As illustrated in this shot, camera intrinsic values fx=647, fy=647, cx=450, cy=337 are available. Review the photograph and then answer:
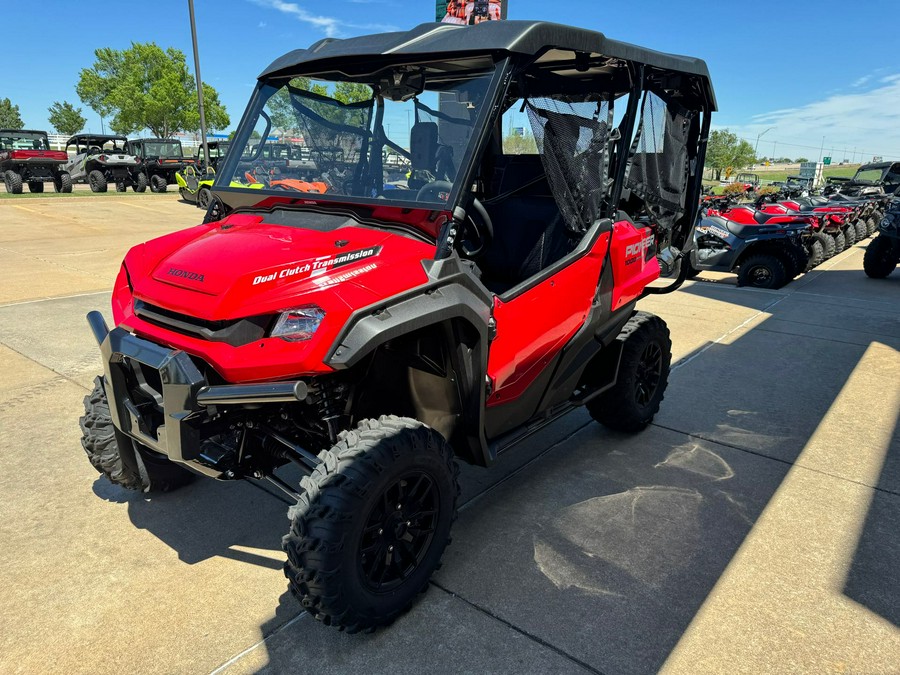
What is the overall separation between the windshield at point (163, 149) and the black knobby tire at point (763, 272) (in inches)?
835

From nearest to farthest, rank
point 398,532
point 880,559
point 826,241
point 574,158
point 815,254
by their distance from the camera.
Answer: point 398,532, point 880,559, point 574,158, point 815,254, point 826,241

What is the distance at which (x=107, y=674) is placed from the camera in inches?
86.2

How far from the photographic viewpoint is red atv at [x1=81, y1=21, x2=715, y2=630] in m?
2.21

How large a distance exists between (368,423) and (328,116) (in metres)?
1.61

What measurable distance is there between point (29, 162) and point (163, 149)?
4.57 m

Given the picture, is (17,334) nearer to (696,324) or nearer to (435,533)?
(435,533)

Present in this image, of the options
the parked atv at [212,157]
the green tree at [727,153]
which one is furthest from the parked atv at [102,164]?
the green tree at [727,153]

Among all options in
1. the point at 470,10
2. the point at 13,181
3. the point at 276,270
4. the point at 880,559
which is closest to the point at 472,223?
the point at 276,270

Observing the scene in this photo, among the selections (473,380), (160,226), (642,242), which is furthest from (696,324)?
(160,226)

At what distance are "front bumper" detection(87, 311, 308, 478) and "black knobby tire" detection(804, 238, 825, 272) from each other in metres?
Result: 11.3

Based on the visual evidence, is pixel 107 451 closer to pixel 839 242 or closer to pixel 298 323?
pixel 298 323

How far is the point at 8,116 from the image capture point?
266 ft

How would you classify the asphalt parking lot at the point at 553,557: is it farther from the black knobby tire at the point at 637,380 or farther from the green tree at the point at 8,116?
the green tree at the point at 8,116

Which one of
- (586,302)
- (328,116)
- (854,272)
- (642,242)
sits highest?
(328,116)
